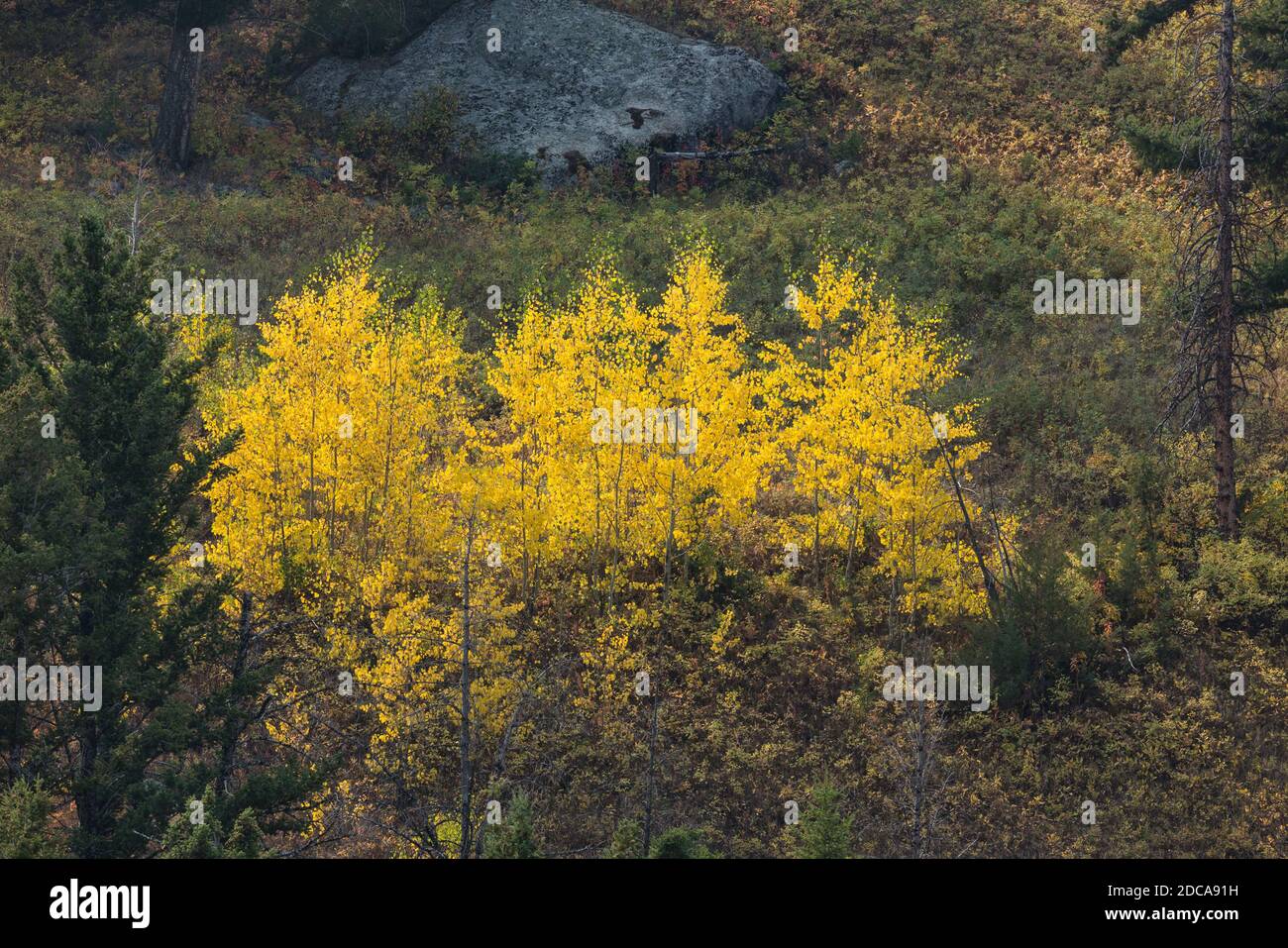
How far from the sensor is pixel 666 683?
23.5m

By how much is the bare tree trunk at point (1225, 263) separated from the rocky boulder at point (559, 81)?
18.0 metres

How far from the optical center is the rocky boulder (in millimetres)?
38281

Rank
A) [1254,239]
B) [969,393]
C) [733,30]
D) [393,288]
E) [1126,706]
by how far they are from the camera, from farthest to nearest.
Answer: [733,30]
[393,288]
[969,393]
[1254,239]
[1126,706]

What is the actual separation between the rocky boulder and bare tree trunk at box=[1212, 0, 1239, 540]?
707 inches

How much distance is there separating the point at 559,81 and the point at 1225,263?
2203 centimetres

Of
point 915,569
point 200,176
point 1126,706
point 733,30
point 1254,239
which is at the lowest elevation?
point 1126,706

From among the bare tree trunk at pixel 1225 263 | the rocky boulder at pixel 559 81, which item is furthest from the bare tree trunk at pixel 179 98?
the bare tree trunk at pixel 1225 263

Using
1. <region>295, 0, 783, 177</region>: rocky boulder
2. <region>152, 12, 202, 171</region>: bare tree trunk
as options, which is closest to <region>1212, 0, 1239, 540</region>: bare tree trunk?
<region>295, 0, 783, 177</region>: rocky boulder

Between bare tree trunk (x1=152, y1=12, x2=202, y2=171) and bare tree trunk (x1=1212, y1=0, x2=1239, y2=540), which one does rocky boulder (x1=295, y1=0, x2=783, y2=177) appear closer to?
bare tree trunk (x1=152, y1=12, x2=202, y2=171)

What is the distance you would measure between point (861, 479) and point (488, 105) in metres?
20.2

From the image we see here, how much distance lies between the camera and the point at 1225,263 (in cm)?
2286

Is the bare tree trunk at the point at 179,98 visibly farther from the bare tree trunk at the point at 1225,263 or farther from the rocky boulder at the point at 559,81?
the bare tree trunk at the point at 1225,263

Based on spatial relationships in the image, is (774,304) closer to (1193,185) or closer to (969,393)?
(969,393)
